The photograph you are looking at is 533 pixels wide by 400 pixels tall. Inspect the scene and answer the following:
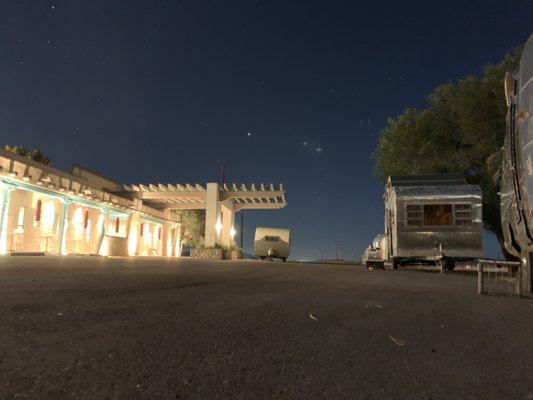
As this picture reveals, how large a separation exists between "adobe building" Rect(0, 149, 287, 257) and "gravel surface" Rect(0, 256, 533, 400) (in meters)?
14.6

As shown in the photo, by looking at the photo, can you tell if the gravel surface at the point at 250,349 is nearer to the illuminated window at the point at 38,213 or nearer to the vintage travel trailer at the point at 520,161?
the vintage travel trailer at the point at 520,161

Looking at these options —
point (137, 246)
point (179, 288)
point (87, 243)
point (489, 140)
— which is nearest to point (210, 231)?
point (137, 246)

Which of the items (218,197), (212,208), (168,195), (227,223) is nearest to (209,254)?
(212,208)

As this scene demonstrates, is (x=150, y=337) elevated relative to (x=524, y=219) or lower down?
lower down

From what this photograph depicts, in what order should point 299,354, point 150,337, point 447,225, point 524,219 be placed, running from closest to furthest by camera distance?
point 299,354 < point 150,337 < point 524,219 < point 447,225

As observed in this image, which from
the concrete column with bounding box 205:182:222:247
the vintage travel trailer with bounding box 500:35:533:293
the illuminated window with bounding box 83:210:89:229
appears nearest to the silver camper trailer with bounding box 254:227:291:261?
the concrete column with bounding box 205:182:222:247

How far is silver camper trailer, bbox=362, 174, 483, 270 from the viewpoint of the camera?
13055mm

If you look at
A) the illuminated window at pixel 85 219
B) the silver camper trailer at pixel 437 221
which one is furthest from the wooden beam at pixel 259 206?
the silver camper trailer at pixel 437 221

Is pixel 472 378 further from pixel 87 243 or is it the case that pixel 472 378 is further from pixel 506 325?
pixel 87 243

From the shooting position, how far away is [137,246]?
2939 cm

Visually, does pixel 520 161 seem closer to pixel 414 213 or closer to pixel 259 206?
pixel 414 213

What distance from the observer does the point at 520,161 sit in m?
5.81

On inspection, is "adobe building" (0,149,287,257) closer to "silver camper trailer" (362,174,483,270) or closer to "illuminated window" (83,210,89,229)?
"illuminated window" (83,210,89,229)

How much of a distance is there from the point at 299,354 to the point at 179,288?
11.9 feet
